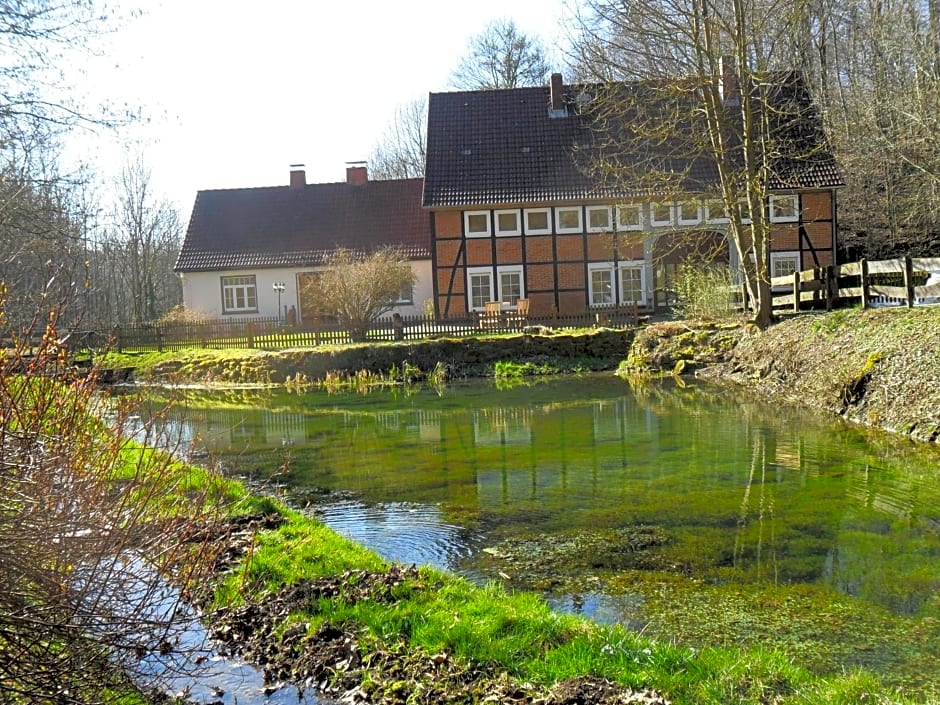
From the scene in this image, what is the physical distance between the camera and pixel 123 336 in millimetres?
28312

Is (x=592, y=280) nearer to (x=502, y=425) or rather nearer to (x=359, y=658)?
(x=502, y=425)

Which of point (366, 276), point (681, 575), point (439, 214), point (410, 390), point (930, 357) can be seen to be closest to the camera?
point (681, 575)

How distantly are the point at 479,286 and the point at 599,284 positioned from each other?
4215 mm

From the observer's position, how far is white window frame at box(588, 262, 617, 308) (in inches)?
1203

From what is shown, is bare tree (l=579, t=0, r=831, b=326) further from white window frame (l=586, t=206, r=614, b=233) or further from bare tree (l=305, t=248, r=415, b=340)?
white window frame (l=586, t=206, r=614, b=233)

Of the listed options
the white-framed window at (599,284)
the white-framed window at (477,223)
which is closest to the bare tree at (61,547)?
the white-framed window at (477,223)

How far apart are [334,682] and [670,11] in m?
16.7

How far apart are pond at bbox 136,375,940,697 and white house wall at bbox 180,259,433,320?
793 inches

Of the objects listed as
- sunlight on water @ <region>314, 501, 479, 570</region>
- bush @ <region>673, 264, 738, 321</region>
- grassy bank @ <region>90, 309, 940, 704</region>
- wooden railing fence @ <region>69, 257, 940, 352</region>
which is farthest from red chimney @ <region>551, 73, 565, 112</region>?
grassy bank @ <region>90, 309, 940, 704</region>

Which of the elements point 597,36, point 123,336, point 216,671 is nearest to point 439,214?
point 123,336

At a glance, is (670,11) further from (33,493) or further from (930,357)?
(33,493)

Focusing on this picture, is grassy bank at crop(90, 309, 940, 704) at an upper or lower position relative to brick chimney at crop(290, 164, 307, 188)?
lower

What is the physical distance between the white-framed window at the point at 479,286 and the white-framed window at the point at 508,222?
4.67ft

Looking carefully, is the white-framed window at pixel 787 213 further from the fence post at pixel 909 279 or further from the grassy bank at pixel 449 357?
the fence post at pixel 909 279
